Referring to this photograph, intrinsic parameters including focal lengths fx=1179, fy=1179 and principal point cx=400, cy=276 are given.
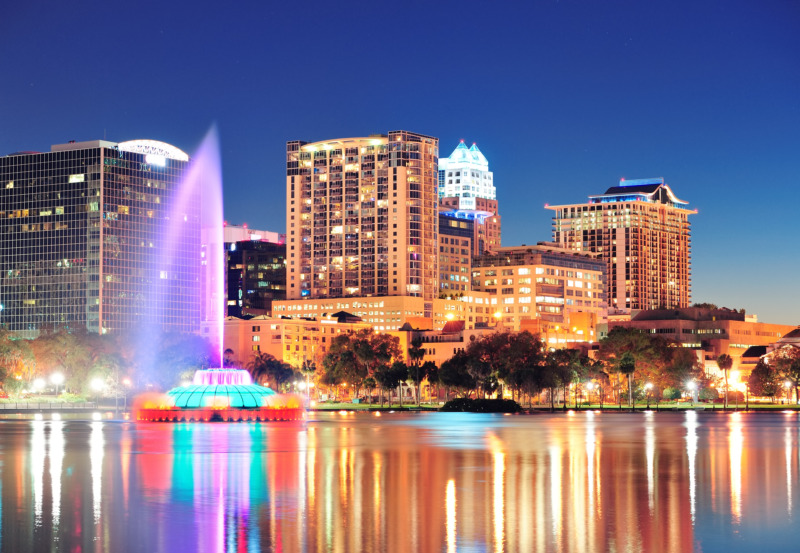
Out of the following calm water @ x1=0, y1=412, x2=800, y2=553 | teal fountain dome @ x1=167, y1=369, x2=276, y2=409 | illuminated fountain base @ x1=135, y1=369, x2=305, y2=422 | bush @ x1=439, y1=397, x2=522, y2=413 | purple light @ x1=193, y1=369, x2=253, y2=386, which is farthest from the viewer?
bush @ x1=439, y1=397, x2=522, y2=413

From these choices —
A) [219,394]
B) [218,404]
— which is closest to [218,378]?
[219,394]

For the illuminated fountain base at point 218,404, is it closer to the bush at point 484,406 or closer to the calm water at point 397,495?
the bush at point 484,406

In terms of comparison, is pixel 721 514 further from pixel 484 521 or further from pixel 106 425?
pixel 106 425

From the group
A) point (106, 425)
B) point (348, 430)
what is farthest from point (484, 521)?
point (106, 425)

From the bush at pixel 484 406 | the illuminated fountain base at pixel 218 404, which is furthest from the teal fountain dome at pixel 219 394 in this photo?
the bush at pixel 484 406

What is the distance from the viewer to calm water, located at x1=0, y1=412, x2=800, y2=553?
37.0m

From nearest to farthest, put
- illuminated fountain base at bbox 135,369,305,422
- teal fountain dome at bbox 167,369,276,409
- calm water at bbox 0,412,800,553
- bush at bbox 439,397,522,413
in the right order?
calm water at bbox 0,412,800,553
illuminated fountain base at bbox 135,369,305,422
teal fountain dome at bbox 167,369,276,409
bush at bbox 439,397,522,413

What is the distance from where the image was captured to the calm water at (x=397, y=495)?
3697 cm

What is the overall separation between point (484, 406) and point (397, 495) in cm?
12937

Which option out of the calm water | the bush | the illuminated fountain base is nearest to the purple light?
the illuminated fountain base

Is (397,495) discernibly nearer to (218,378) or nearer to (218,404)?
(218,404)

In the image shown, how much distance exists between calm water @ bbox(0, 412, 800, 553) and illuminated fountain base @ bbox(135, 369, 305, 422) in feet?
→ 149

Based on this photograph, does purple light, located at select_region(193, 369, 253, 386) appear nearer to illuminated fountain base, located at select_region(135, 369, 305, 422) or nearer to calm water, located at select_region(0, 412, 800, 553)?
illuminated fountain base, located at select_region(135, 369, 305, 422)

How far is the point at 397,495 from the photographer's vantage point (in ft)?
158
